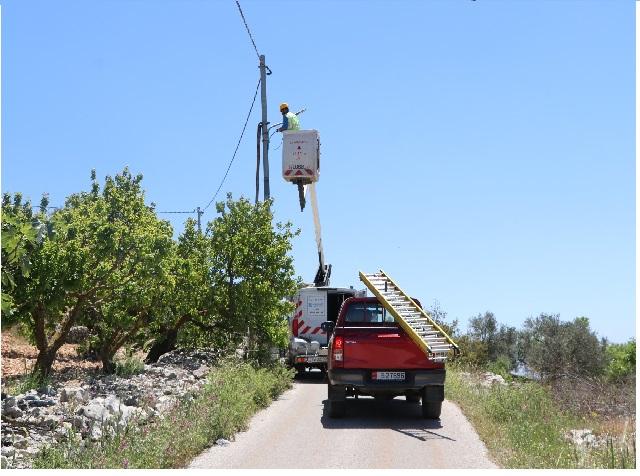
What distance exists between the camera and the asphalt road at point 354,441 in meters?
9.90

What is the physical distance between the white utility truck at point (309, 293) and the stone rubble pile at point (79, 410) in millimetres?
6373

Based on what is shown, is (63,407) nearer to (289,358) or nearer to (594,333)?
(289,358)

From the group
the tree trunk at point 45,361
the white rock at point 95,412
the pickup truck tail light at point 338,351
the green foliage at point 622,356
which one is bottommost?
the green foliage at point 622,356

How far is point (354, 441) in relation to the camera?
11617 mm

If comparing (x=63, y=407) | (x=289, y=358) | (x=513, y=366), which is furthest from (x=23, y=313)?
(x=513, y=366)

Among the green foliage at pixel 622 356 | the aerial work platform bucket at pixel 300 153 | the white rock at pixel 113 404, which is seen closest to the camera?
the white rock at pixel 113 404

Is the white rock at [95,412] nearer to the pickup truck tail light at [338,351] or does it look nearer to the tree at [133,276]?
the pickup truck tail light at [338,351]

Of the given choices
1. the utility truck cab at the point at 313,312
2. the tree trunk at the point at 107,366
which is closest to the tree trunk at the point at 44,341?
the tree trunk at the point at 107,366

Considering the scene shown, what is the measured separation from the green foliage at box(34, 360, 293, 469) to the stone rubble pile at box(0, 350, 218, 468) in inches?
13.0

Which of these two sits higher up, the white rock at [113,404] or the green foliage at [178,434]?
the white rock at [113,404]

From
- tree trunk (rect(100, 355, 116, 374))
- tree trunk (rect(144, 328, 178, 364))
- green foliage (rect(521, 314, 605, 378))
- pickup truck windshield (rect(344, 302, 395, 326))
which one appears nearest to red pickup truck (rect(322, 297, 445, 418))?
pickup truck windshield (rect(344, 302, 395, 326))

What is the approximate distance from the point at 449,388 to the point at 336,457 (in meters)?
8.25

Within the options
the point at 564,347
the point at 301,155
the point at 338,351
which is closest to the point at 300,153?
the point at 301,155

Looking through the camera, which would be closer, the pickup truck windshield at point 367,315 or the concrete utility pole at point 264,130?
the pickup truck windshield at point 367,315
